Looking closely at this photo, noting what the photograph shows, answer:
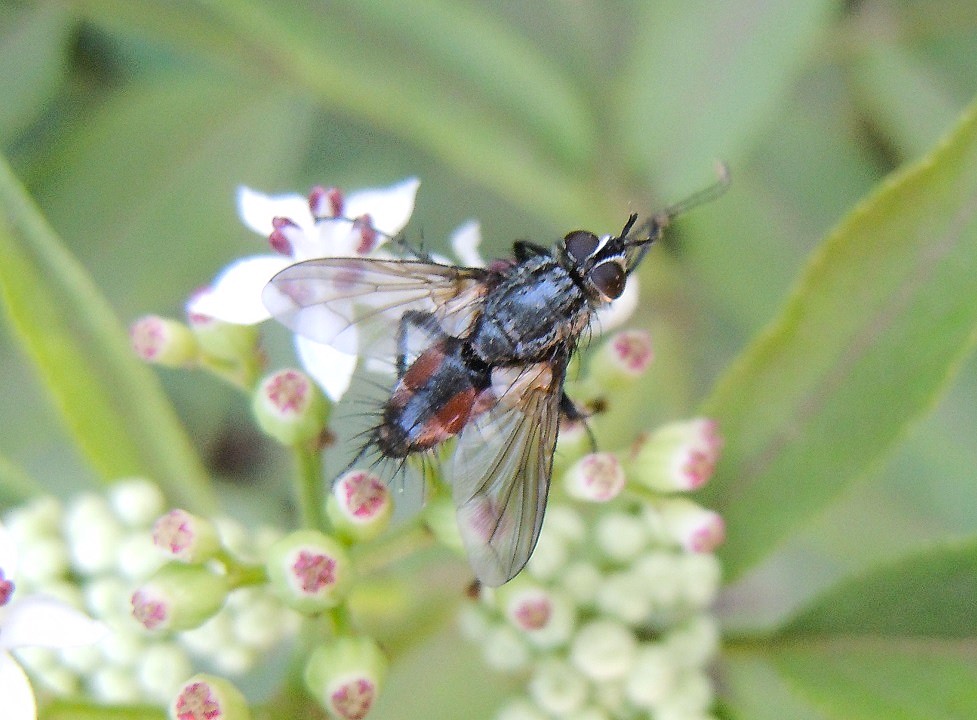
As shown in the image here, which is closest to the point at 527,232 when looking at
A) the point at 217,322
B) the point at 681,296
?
the point at 681,296

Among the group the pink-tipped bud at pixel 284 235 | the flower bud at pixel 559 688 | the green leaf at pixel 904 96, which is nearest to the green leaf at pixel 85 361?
the pink-tipped bud at pixel 284 235

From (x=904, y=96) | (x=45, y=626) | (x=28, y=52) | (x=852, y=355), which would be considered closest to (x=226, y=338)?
(x=45, y=626)

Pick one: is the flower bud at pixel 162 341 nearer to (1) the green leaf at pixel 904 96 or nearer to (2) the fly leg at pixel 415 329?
(2) the fly leg at pixel 415 329

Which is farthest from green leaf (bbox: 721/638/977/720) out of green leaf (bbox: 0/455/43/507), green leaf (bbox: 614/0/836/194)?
green leaf (bbox: 0/455/43/507)

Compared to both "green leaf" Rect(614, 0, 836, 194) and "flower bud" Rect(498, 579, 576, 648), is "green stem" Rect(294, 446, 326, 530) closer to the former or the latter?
"flower bud" Rect(498, 579, 576, 648)

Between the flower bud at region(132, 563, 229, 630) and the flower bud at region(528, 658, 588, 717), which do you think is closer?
the flower bud at region(132, 563, 229, 630)

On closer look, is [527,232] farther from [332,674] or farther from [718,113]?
[332,674]
